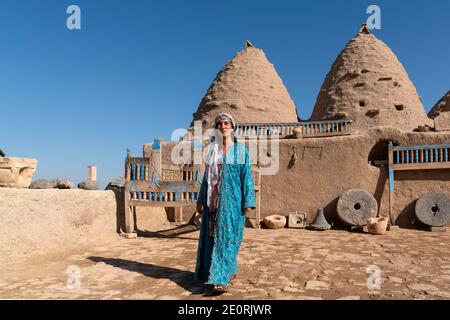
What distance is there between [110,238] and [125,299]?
10.3ft

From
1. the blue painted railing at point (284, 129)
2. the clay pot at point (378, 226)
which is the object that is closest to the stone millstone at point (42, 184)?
the blue painted railing at point (284, 129)

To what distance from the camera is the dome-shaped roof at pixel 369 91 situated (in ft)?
50.1

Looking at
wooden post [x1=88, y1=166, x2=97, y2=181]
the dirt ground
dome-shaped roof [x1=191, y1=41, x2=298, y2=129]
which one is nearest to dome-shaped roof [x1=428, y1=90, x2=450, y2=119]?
dome-shaped roof [x1=191, y1=41, x2=298, y2=129]

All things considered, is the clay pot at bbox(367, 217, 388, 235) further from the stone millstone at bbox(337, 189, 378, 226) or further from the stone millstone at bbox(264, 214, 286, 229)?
the stone millstone at bbox(264, 214, 286, 229)

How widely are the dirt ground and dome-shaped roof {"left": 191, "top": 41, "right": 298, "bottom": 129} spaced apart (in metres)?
11.2

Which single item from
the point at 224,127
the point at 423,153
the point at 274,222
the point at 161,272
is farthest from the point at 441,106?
the point at 161,272

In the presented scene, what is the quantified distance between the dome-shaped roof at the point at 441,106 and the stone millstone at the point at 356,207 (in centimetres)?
1323

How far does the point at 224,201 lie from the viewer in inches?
124

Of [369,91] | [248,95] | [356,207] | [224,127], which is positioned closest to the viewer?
[224,127]

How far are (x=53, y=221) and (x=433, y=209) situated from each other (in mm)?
7972

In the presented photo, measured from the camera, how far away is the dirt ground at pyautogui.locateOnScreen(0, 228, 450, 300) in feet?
9.54

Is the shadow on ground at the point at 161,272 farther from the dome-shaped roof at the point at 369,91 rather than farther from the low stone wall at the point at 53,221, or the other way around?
the dome-shaped roof at the point at 369,91

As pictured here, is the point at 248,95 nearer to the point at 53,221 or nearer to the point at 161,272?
the point at 53,221

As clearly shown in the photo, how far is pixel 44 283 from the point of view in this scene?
3215 millimetres
